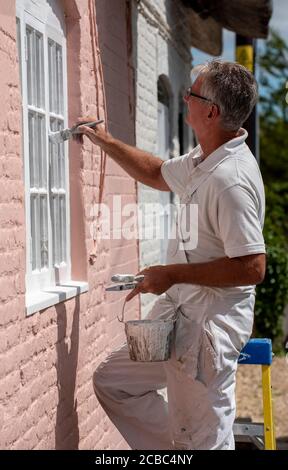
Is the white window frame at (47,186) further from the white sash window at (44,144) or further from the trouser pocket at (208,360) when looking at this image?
the trouser pocket at (208,360)

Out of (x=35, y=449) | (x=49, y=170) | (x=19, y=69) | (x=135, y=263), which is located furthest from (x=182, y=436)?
(x=135, y=263)

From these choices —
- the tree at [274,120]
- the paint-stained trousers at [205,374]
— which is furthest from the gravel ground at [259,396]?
the tree at [274,120]

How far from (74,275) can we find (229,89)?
55.3 inches

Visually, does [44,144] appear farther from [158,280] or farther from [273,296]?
[273,296]

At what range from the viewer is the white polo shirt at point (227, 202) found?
12.8 feet

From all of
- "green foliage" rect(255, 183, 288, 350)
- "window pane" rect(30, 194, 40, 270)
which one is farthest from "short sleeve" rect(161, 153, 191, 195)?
"green foliage" rect(255, 183, 288, 350)

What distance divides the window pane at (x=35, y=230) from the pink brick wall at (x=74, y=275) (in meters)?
0.24

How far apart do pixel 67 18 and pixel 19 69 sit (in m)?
0.91

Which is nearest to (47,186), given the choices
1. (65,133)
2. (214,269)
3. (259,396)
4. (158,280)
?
(65,133)

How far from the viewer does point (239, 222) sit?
3898mm

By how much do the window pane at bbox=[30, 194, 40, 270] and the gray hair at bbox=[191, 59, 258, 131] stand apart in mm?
891

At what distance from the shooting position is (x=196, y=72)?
4.26 meters

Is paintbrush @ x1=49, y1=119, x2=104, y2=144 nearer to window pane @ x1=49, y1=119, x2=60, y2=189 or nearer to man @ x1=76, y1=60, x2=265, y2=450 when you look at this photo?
window pane @ x1=49, y1=119, x2=60, y2=189

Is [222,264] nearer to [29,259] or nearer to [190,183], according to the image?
[190,183]
